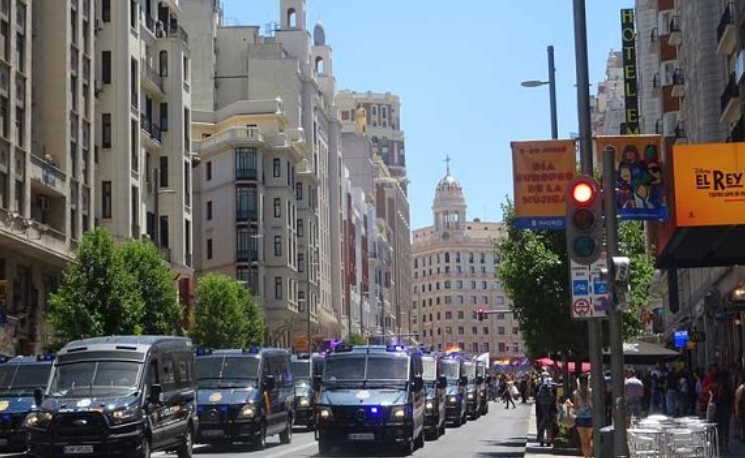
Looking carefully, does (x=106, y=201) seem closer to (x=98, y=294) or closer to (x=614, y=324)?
(x=98, y=294)

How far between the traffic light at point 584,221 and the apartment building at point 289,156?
73939 mm

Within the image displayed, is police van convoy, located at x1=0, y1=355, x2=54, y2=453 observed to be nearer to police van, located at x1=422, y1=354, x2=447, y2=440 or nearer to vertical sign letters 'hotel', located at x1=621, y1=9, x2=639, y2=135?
police van, located at x1=422, y1=354, x2=447, y2=440

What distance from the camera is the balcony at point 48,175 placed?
51.1 metres

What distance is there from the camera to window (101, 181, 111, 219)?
200ft

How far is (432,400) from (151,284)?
19851mm

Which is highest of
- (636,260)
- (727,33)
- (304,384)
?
(727,33)

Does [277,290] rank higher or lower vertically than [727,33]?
lower

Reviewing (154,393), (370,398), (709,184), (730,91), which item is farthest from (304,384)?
(709,184)

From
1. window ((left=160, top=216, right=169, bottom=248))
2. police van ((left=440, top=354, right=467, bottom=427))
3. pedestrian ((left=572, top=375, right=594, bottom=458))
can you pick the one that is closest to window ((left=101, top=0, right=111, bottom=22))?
window ((left=160, top=216, right=169, bottom=248))

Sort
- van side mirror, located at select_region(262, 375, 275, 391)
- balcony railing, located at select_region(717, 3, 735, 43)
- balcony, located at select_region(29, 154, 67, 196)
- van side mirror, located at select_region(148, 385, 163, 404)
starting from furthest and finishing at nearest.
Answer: balcony, located at select_region(29, 154, 67, 196), balcony railing, located at select_region(717, 3, 735, 43), van side mirror, located at select_region(262, 375, 275, 391), van side mirror, located at select_region(148, 385, 163, 404)

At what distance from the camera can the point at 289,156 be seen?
93438mm

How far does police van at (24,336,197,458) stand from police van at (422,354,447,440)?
35.0 feet

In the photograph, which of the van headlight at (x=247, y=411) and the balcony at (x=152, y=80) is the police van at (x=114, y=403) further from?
the balcony at (x=152, y=80)

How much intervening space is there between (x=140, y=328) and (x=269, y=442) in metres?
17.2
